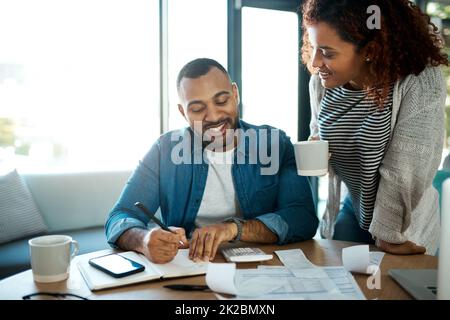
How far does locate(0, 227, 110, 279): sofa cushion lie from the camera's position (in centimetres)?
212

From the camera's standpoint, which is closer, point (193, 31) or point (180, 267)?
point (180, 267)

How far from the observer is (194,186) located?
1537 mm

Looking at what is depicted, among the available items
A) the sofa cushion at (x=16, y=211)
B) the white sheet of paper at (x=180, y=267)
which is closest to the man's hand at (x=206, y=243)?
the white sheet of paper at (x=180, y=267)

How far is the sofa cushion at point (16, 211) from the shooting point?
2420 millimetres

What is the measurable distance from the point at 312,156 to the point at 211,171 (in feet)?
Result: 1.30

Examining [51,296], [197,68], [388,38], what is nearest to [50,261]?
[51,296]

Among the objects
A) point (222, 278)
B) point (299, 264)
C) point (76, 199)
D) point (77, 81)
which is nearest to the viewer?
point (222, 278)

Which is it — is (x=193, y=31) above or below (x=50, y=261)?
above

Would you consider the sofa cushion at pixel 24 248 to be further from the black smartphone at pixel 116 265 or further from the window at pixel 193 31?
the window at pixel 193 31

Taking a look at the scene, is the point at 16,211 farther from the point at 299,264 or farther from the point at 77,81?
the point at 299,264

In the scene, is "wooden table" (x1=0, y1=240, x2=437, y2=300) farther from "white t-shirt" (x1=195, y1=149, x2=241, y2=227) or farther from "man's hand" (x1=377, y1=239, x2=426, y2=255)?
"white t-shirt" (x1=195, y1=149, x2=241, y2=227)

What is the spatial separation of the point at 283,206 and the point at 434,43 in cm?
75
